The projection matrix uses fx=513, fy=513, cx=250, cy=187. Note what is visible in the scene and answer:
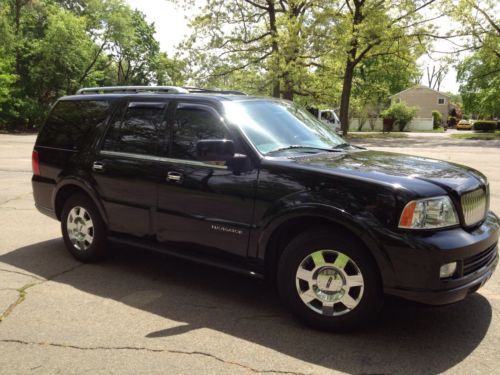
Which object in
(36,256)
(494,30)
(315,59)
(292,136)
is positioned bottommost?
(36,256)

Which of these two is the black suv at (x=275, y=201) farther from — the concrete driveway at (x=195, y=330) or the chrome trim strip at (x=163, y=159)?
the concrete driveway at (x=195, y=330)

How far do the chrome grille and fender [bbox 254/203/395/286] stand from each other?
685mm

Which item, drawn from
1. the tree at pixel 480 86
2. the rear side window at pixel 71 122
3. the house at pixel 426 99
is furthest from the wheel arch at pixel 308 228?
the house at pixel 426 99

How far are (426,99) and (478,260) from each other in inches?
3274

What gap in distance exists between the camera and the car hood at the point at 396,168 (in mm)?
3520

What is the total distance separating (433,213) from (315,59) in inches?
1187

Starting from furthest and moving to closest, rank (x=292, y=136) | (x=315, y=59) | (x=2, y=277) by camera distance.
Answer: (x=315, y=59) → (x=2, y=277) → (x=292, y=136)

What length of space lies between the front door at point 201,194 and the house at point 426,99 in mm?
80549

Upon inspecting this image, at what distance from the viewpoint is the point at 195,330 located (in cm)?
370

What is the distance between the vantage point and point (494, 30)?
32.9 m

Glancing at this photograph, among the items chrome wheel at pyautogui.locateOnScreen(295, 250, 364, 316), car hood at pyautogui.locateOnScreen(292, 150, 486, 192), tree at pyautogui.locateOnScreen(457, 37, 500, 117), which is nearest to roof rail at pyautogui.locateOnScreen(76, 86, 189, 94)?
car hood at pyautogui.locateOnScreen(292, 150, 486, 192)

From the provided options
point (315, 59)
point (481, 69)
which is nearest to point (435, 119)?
point (481, 69)

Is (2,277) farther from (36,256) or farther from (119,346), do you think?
(119,346)

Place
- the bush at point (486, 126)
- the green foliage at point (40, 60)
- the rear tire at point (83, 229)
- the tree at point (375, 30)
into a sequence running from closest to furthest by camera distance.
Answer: the rear tire at point (83, 229) < the tree at point (375, 30) < the green foliage at point (40, 60) < the bush at point (486, 126)
